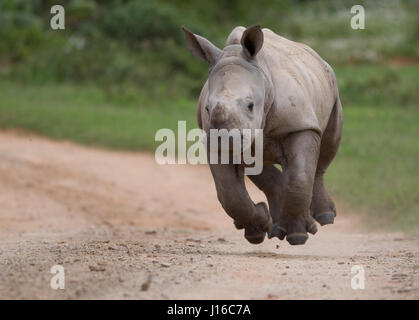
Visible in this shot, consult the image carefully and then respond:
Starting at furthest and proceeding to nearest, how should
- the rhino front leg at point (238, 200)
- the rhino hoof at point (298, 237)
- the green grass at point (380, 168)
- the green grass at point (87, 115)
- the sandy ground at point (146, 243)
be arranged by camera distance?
1. the green grass at point (87, 115)
2. the green grass at point (380, 168)
3. the rhino hoof at point (298, 237)
4. the rhino front leg at point (238, 200)
5. the sandy ground at point (146, 243)

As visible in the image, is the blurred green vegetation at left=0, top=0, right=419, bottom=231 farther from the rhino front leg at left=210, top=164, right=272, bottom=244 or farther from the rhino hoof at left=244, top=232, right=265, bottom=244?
the rhino front leg at left=210, top=164, right=272, bottom=244

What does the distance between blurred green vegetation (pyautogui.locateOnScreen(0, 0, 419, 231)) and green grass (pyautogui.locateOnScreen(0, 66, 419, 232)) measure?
23 mm

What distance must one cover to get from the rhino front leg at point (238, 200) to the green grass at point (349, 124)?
349cm

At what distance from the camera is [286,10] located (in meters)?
28.6

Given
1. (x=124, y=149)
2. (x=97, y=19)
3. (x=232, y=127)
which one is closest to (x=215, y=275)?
(x=232, y=127)

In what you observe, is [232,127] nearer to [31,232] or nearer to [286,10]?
[31,232]

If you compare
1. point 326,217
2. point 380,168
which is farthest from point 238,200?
point 380,168

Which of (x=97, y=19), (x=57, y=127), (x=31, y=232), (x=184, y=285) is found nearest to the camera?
(x=184, y=285)

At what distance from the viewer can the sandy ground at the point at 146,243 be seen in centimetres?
539

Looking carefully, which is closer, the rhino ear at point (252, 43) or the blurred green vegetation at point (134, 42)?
the rhino ear at point (252, 43)

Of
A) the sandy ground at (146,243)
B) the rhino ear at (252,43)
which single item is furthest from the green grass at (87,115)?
the rhino ear at (252,43)

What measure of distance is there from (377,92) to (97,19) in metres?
7.21

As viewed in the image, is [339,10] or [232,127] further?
[339,10]

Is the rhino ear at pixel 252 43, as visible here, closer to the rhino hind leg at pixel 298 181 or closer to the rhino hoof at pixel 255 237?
the rhino hind leg at pixel 298 181
